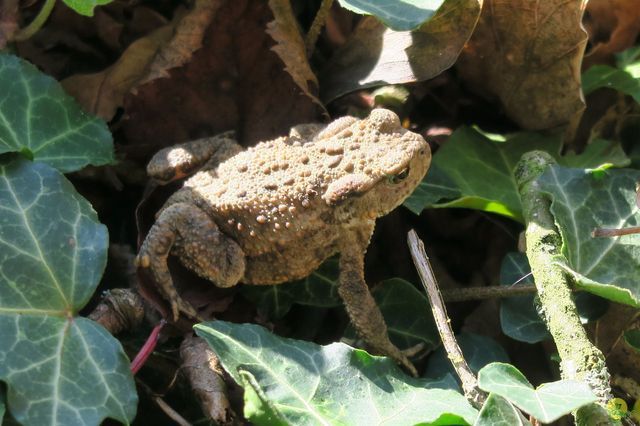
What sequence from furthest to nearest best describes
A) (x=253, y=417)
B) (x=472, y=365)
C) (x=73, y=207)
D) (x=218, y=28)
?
(x=218, y=28)
(x=472, y=365)
(x=73, y=207)
(x=253, y=417)

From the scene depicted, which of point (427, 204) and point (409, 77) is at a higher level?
point (409, 77)

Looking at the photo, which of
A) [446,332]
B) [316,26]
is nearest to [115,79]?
[316,26]

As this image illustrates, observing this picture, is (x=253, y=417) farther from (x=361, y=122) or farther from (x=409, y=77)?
(x=409, y=77)

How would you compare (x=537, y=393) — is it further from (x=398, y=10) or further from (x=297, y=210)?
(x=398, y=10)

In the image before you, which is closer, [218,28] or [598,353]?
[598,353]

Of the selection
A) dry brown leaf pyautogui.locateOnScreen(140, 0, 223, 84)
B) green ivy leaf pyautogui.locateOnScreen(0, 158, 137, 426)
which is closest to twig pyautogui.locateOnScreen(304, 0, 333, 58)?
dry brown leaf pyautogui.locateOnScreen(140, 0, 223, 84)

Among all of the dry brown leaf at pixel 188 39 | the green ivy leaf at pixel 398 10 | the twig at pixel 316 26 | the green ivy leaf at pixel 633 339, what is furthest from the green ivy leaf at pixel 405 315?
the dry brown leaf at pixel 188 39

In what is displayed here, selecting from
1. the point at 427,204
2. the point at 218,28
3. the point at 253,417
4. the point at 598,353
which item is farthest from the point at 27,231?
the point at 598,353
